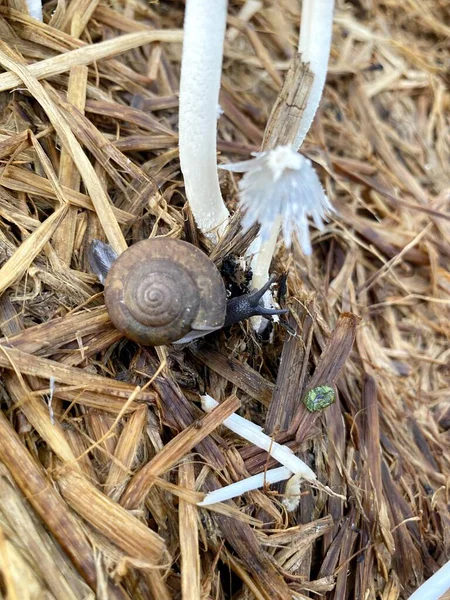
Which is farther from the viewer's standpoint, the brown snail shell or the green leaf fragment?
the green leaf fragment

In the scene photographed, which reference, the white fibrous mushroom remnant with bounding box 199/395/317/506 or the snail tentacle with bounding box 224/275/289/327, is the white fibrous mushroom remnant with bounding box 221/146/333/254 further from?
the white fibrous mushroom remnant with bounding box 199/395/317/506

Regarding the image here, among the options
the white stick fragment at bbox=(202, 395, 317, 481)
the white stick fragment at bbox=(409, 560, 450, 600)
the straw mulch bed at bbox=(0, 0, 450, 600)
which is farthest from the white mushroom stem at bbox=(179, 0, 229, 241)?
the white stick fragment at bbox=(409, 560, 450, 600)

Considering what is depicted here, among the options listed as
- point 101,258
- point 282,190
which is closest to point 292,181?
→ point 282,190

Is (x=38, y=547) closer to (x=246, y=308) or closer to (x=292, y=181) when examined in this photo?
(x=246, y=308)

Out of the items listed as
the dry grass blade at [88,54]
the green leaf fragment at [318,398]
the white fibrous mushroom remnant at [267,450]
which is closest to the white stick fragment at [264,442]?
the white fibrous mushroom remnant at [267,450]

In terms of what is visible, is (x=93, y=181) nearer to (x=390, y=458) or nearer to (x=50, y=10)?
(x=50, y=10)

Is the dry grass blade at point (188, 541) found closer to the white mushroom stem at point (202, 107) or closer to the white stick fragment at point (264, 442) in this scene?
the white stick fragment at point (264, 442)

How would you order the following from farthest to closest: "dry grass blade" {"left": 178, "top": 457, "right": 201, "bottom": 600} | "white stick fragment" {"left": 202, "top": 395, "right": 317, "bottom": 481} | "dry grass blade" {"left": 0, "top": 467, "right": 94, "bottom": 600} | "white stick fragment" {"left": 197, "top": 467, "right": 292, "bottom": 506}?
"white stick fragment" {"left": 202, "top": 395, "right": 317, "bottom": 481} → "white stick fragment" {"left": 197, "top": 467, "right": 292, "bottom": 506} → "dry grass blade" {"left": 178, "top": 457, "right": 201, "bottom": 600} → "dry grass blade" {"left": 0, "top": 467, "right": 94, "bottom": 600}
